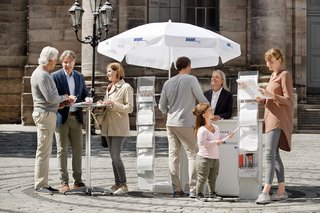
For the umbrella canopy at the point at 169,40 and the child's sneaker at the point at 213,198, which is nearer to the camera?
the child's sneaker at the point at 213,198

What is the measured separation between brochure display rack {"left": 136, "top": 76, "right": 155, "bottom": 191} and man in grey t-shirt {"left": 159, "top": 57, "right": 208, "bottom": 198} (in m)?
0.49

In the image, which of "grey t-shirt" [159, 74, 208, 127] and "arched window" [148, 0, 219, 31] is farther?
"arched window" [148, 0, 219, 31]

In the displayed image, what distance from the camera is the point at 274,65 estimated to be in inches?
341


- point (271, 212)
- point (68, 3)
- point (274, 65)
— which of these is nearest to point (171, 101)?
point (274, 65)

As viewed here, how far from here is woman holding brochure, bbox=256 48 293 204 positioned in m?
8.51

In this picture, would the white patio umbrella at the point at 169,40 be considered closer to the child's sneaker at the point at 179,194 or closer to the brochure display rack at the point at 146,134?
the brochure display rack at the point at 146,134

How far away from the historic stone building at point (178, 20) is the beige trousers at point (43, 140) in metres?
12.9

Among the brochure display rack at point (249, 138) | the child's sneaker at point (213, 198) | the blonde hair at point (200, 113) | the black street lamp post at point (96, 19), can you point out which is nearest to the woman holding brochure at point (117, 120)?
the blonde hair at point (200, 113)

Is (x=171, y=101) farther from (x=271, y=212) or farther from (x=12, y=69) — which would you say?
(x=12, y=69)

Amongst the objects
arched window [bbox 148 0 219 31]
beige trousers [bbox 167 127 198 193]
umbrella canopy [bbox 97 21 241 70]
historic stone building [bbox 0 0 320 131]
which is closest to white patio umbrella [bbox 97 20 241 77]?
umbrella canopy [bbox 97 21 241 70]

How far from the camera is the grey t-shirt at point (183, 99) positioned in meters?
8.97

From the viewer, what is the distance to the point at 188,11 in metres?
24.8

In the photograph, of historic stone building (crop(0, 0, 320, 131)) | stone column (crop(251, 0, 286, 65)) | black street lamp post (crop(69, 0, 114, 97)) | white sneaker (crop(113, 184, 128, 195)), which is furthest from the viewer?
historic stone building (crop(0, 0, 320, 131))

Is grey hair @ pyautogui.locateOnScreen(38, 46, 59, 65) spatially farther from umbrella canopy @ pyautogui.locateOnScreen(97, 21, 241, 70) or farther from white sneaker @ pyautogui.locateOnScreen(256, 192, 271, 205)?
white sneaker @ pyautogui.locateOnScreen(256, 192, 271, 205)
